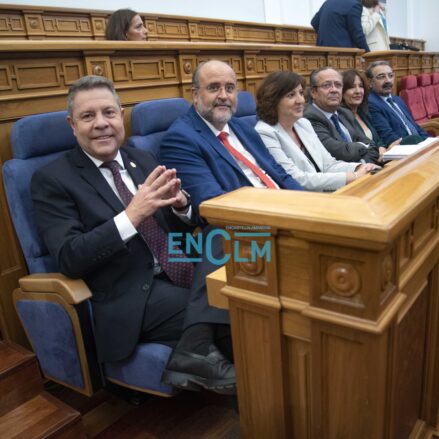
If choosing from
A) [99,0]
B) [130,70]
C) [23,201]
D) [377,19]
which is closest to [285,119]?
[130,70]

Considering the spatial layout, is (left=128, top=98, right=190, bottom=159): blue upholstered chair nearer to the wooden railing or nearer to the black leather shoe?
the wooden railing

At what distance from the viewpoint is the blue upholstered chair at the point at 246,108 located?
1510 millimetres

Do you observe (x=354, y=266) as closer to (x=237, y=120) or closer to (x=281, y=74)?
(x=237, y=120)

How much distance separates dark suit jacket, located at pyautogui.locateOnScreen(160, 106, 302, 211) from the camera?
1072 mm

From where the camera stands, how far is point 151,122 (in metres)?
1.21

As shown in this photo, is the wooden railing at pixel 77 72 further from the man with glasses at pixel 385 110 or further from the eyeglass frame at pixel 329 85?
the man with glasses at pixel 385 110

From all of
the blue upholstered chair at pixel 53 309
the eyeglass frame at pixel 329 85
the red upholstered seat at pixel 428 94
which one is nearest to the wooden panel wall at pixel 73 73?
the blue upholstered chair at pixel 53 309

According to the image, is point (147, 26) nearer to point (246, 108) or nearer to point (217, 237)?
point (246, 108)

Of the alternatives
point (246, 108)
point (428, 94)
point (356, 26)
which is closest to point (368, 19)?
point (356, 26)

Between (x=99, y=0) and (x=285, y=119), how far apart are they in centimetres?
247

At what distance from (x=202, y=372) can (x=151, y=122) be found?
736mm

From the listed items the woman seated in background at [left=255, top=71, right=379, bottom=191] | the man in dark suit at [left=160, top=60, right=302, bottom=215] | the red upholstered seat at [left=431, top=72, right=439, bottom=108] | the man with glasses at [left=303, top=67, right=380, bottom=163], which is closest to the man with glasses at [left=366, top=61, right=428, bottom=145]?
the man with glasses at [left=303, top=67, right=380, bottom=163]

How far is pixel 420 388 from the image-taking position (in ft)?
2.17

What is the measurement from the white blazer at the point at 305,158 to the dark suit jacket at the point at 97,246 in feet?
2.11
